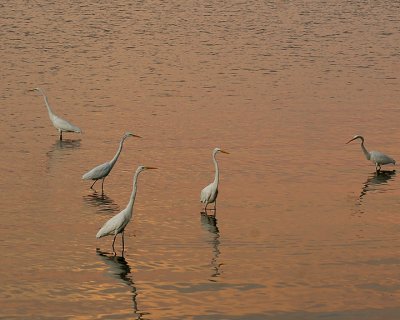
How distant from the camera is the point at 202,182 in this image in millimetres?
28953

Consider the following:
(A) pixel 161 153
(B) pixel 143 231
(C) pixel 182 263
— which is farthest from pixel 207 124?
(C) pixel 182 263

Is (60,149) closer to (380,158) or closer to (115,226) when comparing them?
(380,158)

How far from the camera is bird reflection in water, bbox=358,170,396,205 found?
1113 inches

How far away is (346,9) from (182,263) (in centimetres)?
6960

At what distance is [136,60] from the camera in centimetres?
5678

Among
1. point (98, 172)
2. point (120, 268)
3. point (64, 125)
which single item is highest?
point (64, 125)

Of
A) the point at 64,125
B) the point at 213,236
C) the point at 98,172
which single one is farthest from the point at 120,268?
the point at 64,125

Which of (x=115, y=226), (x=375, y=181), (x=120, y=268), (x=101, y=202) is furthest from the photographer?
(x=375, y=181)

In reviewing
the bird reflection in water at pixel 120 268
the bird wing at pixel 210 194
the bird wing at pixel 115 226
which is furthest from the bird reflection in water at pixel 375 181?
the bird reflection in water at pixel 120 268

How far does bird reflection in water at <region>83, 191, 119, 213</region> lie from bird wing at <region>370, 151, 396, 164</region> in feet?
26.7

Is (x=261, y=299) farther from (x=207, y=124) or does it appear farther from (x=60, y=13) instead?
(x=60, y=13)

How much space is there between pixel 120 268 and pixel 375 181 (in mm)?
10847

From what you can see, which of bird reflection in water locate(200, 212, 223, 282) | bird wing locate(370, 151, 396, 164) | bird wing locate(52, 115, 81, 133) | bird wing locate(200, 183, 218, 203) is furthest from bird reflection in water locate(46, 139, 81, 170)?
bird wing locate(370, 151, 396, 164)

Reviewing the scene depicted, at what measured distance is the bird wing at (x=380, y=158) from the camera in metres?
30.4
